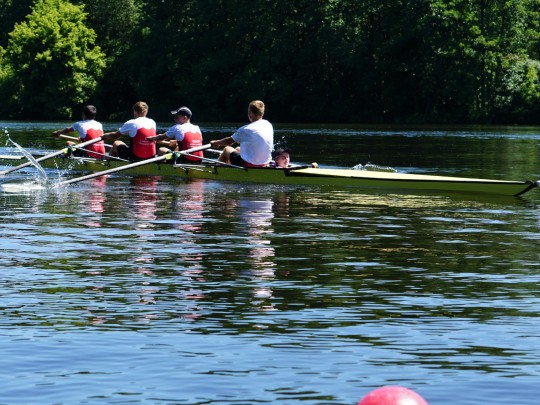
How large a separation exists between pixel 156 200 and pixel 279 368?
12.5 m

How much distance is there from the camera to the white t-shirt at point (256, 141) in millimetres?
21734

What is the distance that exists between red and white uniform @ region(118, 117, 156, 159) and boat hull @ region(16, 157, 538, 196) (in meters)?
0.36

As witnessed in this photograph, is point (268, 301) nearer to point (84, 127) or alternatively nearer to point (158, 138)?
point (158, 138)

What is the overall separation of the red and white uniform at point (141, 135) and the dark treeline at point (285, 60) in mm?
51437

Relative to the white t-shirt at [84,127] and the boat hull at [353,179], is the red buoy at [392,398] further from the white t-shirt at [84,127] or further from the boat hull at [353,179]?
the white t-shirt at [84,127]

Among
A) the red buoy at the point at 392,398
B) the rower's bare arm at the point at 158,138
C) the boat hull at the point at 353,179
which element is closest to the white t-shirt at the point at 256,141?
the boat hull at the point at 353,179

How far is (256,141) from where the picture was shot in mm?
21938

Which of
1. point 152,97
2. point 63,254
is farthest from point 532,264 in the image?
point 152,97

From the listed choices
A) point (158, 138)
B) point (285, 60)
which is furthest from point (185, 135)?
point (285, 60)

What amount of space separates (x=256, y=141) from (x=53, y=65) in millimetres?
79394

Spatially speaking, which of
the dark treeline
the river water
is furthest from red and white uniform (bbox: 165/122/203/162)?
the dark treeline

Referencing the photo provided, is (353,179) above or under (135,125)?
under

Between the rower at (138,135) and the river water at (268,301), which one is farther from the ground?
the rower at (138,135)

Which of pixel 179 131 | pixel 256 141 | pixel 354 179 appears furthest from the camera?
pixel 179 131
